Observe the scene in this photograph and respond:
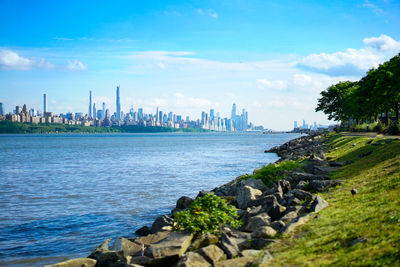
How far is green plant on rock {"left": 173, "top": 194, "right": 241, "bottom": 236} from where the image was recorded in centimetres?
1209

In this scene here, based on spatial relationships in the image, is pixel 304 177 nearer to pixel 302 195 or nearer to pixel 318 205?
pixel 302 195

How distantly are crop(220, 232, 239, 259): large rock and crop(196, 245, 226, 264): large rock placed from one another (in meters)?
0.14

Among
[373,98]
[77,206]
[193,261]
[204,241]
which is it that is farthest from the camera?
[373,98]

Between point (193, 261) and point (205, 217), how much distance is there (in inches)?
119

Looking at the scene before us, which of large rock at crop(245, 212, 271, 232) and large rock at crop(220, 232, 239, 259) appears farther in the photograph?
large rock at crop(245, 212, 271, 232)

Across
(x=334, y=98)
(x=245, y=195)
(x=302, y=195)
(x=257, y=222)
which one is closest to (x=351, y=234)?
(x=257, y=222)

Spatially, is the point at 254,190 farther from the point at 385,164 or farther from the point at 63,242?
the point at 63,242

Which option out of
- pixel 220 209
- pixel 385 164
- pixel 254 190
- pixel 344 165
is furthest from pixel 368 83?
pixel 220 209

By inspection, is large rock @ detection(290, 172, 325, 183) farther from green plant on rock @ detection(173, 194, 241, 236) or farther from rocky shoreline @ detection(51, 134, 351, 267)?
green plant on rock @ detection(173, 194, 241, 236)

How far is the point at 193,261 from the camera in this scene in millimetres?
9375

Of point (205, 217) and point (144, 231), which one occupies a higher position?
point (205, 217)

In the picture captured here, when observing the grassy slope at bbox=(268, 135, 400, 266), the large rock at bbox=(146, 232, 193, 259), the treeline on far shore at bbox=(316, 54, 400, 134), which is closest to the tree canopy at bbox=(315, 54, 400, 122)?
the treeline on far shore at bbox=(316, 54, 400, 134)

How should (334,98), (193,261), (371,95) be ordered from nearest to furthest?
(193,261)
(371,95)
(334,98)

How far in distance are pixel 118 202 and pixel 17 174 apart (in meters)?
24.7
